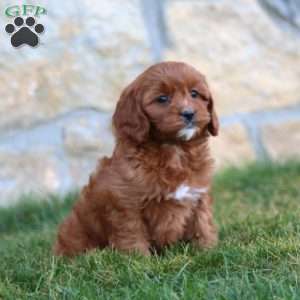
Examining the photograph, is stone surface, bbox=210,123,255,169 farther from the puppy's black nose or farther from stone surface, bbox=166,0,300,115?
the puppy's black nose

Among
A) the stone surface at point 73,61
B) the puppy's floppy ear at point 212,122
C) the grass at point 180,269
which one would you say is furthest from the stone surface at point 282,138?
the puppy's floppy ear at point 212,122

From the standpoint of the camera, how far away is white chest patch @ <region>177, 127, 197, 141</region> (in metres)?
3.36

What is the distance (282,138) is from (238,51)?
874 millimetres

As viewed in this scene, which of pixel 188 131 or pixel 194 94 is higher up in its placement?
pixel 194 94

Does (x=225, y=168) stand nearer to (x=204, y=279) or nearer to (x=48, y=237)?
(x=48, y=237)

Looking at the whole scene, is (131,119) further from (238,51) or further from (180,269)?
(238,51)

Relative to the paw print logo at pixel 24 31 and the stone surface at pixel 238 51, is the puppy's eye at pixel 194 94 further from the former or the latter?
the stone surface at pixel 238 51

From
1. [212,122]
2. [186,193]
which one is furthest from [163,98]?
[186,193]

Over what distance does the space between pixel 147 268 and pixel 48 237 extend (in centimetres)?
151

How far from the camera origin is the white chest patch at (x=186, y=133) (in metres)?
3.36

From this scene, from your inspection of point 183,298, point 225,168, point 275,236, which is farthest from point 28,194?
point 183,298

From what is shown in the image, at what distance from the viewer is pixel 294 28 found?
6.42 meters

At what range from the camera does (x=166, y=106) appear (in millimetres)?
3375

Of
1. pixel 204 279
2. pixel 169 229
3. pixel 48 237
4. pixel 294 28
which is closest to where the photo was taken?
pixel 204 279
